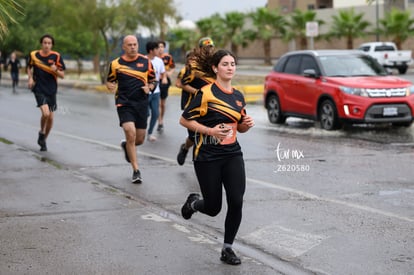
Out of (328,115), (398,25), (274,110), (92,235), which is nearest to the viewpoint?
(92,235)

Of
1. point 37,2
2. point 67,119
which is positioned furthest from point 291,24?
point 67,119

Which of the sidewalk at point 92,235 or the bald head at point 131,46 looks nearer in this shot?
the sidewalk at point 92,235

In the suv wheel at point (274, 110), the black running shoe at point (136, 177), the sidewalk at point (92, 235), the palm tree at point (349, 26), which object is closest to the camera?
the sidewalk at point (92, 235)

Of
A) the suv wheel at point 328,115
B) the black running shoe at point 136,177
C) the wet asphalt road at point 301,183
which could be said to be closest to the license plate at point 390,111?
the wet asphalt road at point 301,183

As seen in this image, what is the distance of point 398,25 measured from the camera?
48.8 metres

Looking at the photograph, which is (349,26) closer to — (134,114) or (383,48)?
(383,48)

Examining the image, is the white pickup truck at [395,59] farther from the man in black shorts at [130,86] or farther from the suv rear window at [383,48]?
the man in black shorts at [130,86]

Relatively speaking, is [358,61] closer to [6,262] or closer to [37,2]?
[6,262]

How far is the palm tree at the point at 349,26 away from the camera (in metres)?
52.5

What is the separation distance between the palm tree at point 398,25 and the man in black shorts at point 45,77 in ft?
124

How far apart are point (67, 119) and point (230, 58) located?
1405 cm

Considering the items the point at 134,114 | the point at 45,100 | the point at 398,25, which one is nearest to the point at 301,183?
the point at 134,114

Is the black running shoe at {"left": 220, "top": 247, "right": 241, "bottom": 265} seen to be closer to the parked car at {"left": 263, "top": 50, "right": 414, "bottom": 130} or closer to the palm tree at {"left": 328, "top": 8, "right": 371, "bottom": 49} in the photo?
the parked car at {"left": 263, "top": 50, "right": 414, "bottom": 130}

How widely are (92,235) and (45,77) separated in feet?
21.4
